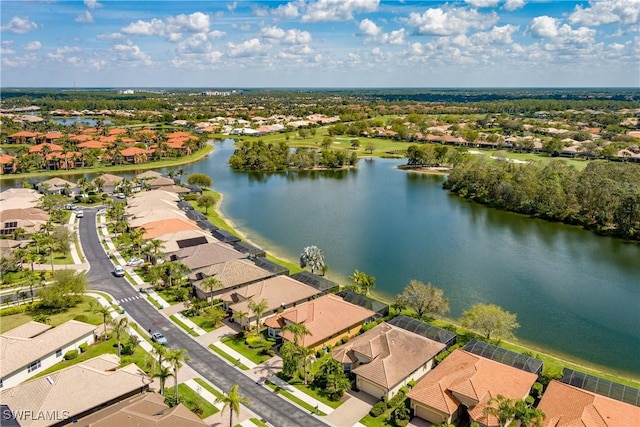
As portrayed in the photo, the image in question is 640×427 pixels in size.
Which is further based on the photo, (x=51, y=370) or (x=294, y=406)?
(x=51, y=370)

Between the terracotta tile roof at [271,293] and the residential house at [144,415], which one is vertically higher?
the residential house at [144,415]

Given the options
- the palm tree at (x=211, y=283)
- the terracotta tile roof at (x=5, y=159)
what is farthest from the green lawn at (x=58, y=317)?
the terracotta tile roof at (x=5, y=159)

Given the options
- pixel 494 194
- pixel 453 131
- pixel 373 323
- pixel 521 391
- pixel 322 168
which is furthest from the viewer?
pixel 453 131

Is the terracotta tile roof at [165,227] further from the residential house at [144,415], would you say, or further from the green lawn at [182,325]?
the residential house at [144,415]

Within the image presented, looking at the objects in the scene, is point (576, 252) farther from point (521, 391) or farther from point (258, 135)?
point (258, 135)

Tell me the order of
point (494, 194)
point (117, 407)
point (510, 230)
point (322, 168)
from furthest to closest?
point (322, 168)
point (494, 194)
point (510, 230)
point (117, 407)

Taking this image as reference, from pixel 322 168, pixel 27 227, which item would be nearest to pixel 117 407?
pixel 27 227

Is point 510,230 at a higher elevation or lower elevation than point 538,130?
lower
